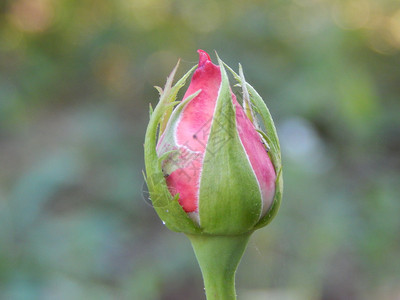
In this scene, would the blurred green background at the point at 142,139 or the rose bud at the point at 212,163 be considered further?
the blurred green background at the point at 142,139

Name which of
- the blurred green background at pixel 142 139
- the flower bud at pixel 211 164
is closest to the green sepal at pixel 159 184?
the flower bud at pixel 211 164

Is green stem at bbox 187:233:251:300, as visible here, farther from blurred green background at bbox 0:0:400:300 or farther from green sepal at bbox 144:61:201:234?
blurred green background at bbox 0:0:400:300

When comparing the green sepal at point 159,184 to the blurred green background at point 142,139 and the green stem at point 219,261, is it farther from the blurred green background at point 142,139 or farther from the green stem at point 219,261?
the blurred green background at point 142,139

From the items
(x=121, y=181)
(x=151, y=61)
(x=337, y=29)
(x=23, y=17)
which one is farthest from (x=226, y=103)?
(x=23, y=17)

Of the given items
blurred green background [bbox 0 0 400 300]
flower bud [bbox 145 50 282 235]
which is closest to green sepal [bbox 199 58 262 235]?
flower bud [bbox 145 50 282 235]

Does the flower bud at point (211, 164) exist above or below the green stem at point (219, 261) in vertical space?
above

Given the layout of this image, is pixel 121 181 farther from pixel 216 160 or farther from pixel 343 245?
pixel 216 160

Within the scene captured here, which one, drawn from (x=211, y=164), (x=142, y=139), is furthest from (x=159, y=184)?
(x=142, y=139)
